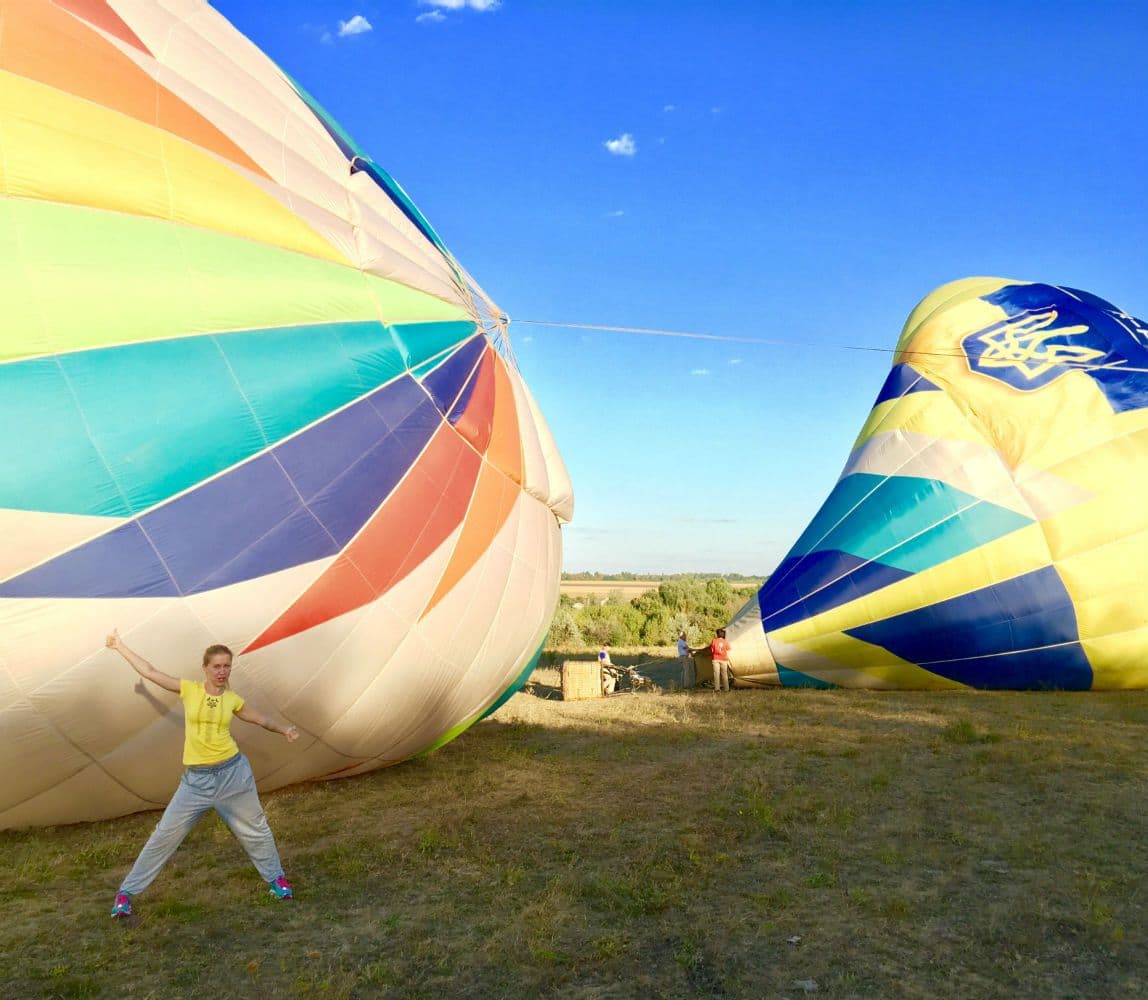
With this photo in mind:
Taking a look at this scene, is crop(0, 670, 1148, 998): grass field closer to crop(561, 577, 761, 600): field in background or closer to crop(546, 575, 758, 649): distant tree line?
crop(546, 575, 758, 649): distant tree line

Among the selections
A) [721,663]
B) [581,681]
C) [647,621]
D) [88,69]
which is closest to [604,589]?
[647,621]

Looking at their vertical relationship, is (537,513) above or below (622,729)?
above

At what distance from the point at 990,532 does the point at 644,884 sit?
23.7ft

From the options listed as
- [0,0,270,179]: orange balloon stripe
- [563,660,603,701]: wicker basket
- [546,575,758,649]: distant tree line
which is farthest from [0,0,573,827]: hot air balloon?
[546,575,758,649]: distant tree line

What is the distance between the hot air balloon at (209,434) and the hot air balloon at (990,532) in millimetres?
5333

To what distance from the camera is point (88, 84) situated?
17.0 feet

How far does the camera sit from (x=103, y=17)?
5.46 m

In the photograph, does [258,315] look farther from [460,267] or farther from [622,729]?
[622,729]

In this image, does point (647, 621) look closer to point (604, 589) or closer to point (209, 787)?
point (209, 787)

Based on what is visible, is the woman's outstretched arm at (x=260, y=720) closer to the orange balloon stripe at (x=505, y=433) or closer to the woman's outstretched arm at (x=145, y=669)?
the woman's outstretched arm at (x=145, y=669)

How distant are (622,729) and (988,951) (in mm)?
5221

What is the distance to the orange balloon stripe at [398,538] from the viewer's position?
17.4ft

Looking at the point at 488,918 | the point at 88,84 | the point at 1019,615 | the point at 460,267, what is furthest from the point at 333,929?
the point at 1019,615

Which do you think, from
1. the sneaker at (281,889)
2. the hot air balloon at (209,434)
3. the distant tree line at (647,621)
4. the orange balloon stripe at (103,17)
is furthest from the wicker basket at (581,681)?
the orange balloon stripe at (103,17)
